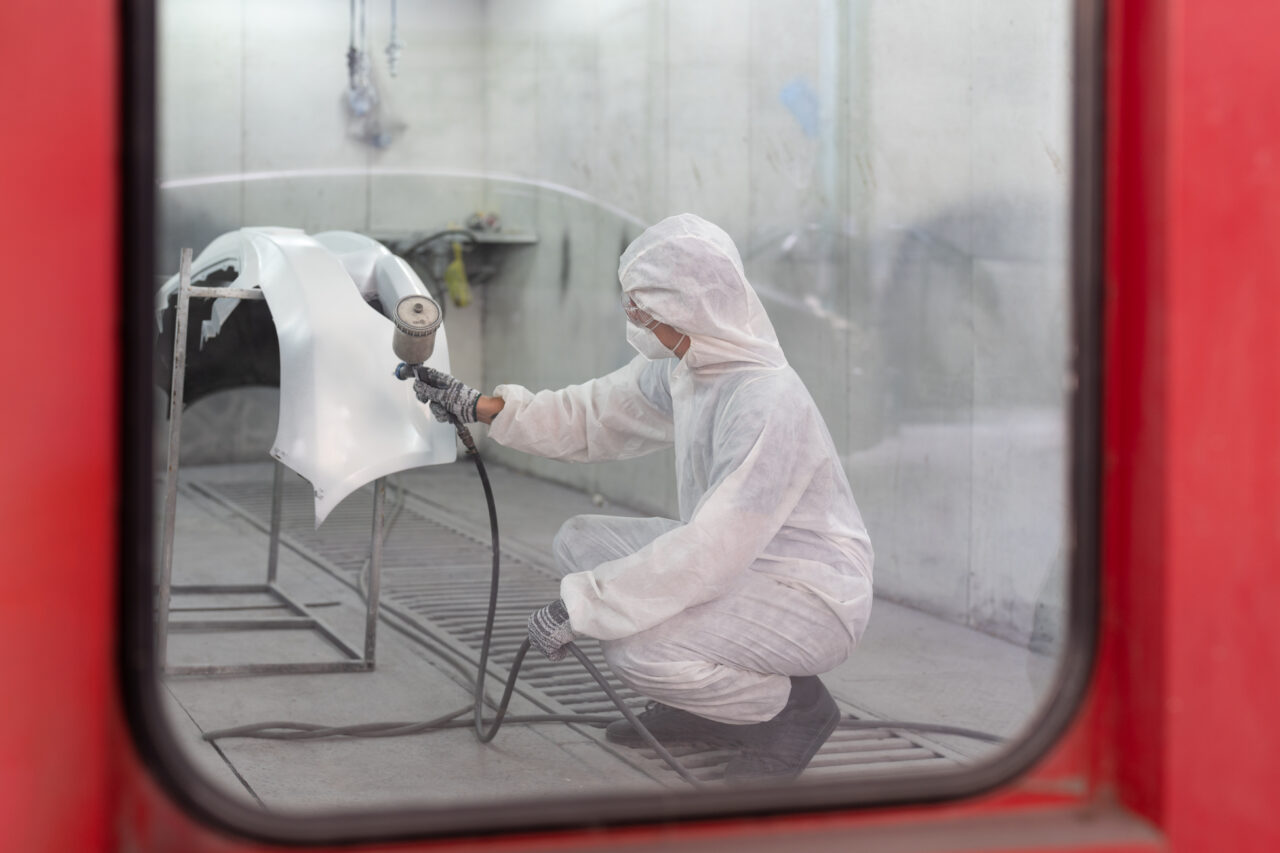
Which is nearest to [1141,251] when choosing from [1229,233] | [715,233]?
[1229,233]

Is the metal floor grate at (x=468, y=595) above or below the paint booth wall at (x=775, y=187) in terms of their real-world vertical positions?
below

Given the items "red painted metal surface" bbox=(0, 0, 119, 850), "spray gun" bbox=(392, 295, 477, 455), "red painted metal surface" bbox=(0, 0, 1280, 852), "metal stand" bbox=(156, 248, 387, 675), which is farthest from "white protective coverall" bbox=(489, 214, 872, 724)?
"red painted metal surface" bbox=(0, 0, 119, 850)

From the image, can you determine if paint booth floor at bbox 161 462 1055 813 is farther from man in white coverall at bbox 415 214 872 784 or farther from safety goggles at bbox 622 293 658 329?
safety goggles at bbox 622 293 658 329

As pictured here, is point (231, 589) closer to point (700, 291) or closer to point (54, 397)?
point (700, 291)

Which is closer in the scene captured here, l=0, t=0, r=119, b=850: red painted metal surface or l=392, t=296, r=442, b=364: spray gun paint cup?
l=0, t=0, r=119, b=850: red painted metal surface

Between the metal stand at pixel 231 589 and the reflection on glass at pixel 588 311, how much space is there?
0.02 metres

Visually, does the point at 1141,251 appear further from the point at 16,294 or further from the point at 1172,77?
the point at 16,294

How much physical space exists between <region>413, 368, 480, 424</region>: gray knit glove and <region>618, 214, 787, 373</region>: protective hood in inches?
14.1

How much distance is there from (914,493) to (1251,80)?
2787 mm

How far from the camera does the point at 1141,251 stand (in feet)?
3.21

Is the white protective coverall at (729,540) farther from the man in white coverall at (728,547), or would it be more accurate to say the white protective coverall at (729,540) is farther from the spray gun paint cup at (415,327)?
the spray gun paint cup at (415,327)

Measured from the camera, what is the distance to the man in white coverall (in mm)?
2146

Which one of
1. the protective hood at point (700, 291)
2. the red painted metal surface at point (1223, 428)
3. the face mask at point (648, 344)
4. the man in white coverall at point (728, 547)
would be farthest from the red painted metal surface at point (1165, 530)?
the face mask at point (648, 344)

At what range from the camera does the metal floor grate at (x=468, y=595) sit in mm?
2516
